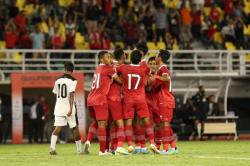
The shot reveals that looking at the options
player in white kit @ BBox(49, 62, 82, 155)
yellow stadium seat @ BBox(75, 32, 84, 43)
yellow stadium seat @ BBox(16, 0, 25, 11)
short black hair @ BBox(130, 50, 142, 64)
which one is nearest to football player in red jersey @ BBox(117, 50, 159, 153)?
short black hair @ BBox(130, 50, 142, 64)

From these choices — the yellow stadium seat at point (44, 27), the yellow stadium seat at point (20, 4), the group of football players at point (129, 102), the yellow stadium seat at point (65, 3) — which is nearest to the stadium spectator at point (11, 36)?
the yellow stadium seat at point (44, 27)

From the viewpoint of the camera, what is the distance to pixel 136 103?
22.0m

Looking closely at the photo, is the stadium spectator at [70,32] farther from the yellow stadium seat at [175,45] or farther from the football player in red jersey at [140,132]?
the football player in red jersey at [140,132]

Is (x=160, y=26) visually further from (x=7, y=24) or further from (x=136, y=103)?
(x=136, y=103)

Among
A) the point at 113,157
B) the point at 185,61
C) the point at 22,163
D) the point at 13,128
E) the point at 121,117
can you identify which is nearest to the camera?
the point at 22,163

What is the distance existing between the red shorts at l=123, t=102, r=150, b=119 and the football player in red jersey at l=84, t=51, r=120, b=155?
49 centimetres

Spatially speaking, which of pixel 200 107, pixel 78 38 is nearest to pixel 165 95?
pixel 200 107

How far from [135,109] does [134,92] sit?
0.43 meters

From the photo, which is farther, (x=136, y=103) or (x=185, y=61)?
(x=185, y=61)

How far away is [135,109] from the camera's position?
2212cm

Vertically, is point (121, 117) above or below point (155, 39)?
below

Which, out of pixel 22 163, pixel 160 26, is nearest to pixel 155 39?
pixel 160 26

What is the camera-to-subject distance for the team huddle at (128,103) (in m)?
21.7

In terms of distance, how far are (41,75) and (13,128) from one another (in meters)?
2.27
